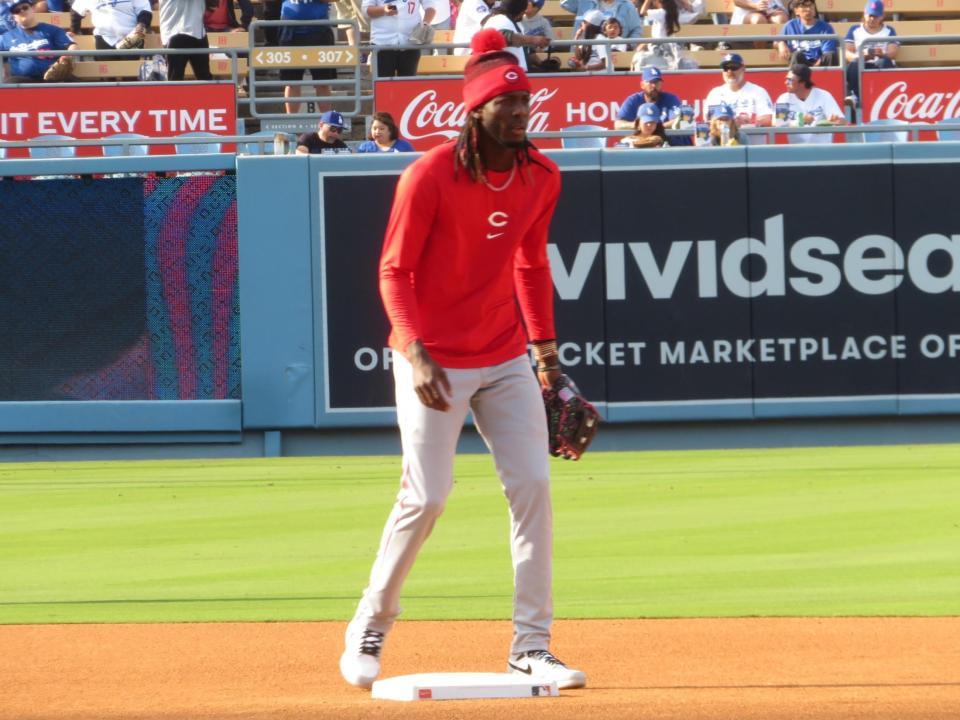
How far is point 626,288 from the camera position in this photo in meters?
14.0

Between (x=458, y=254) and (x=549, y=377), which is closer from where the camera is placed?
(x=458, y=254)

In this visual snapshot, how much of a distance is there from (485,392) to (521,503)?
36cm

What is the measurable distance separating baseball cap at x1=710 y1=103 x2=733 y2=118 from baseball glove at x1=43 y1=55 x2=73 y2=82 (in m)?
6.47

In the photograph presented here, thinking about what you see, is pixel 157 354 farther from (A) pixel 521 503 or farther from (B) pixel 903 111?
(A) pixel 521 503

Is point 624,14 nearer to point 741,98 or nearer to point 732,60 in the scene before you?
point 741,98

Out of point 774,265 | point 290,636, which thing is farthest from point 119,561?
point 774,265

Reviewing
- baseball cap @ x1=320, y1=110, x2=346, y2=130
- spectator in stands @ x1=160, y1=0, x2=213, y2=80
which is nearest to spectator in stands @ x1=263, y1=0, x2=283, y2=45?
spectator in stands @ x1=160, y1=0, x2=213, y2=80

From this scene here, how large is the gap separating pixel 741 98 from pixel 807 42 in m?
1.52

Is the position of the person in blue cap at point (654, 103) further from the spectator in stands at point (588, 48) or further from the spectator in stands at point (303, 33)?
the spectator in stands at point (303, 33)

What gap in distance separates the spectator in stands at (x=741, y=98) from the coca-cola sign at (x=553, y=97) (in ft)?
1.66

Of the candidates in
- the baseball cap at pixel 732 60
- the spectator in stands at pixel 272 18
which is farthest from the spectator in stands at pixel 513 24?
the spectator in stands at pixel 272 18

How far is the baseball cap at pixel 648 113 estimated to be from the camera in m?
14.1

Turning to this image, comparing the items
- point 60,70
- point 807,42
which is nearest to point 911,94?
point 807,42

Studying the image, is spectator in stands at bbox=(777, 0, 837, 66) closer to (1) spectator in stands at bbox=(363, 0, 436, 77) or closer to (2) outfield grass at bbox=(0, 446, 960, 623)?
(1) spectator in stands at bbox=(363, 0, 436, 77)
